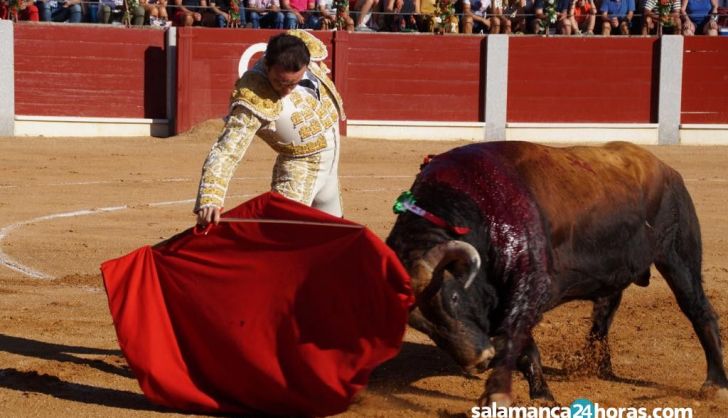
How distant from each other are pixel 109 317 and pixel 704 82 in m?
10.6

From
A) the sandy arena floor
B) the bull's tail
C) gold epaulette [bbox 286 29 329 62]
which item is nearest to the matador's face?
gold epaulette [bbox 286 29 329 62]

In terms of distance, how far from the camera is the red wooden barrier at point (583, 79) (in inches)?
556

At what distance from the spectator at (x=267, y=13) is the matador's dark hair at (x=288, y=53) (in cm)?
975

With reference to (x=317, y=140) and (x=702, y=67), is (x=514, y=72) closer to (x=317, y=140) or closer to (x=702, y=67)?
(x=702, y=67)

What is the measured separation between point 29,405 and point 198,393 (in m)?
0.53

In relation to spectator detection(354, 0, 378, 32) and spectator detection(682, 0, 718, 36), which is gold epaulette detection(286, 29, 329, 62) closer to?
spectator detection(354, 0, 378, 32)

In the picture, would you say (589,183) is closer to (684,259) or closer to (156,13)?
(684,259)

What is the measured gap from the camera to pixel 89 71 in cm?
1328

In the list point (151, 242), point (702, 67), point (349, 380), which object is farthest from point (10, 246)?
point (702, 67)

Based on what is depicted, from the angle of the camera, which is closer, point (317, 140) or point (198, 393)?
point (198, 393)

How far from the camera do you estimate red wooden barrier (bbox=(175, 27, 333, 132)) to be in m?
13.3

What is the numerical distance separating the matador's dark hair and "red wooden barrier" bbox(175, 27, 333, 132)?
950 centimetres

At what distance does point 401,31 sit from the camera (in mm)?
14070

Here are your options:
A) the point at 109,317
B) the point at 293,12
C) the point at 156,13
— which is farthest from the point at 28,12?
the point at 109,317
